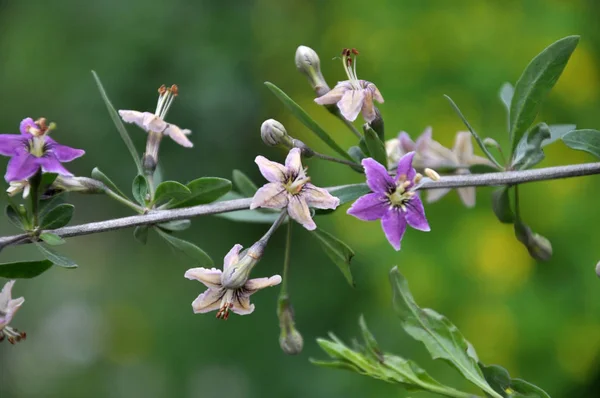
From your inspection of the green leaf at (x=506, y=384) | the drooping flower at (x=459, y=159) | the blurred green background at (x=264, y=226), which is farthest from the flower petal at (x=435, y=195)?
the blurred green background at (x=264, y=226)

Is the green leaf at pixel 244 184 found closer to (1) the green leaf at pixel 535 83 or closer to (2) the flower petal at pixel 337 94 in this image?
(2) the flower petal at pixel 337 94

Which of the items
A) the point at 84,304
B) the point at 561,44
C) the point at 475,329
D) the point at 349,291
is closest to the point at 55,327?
the point at 84,304

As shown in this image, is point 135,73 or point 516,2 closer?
point 516,2

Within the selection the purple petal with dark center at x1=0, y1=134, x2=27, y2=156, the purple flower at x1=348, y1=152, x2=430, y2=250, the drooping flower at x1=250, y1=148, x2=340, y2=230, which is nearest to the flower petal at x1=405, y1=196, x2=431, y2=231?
the purple flower at x1=348, y1=152, x2=430, y2=250

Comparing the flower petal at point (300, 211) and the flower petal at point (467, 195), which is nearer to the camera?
the flower petal at point (300, 211)

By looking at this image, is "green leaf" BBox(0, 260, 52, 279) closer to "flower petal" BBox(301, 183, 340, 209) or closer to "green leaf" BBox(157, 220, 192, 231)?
"green leaf" BBox(157, 220, 192, 231)

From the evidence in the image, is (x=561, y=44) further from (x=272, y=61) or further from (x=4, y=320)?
(x=272, y=61)

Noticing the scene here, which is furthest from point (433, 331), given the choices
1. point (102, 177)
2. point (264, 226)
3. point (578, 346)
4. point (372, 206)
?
point (264, 226)
